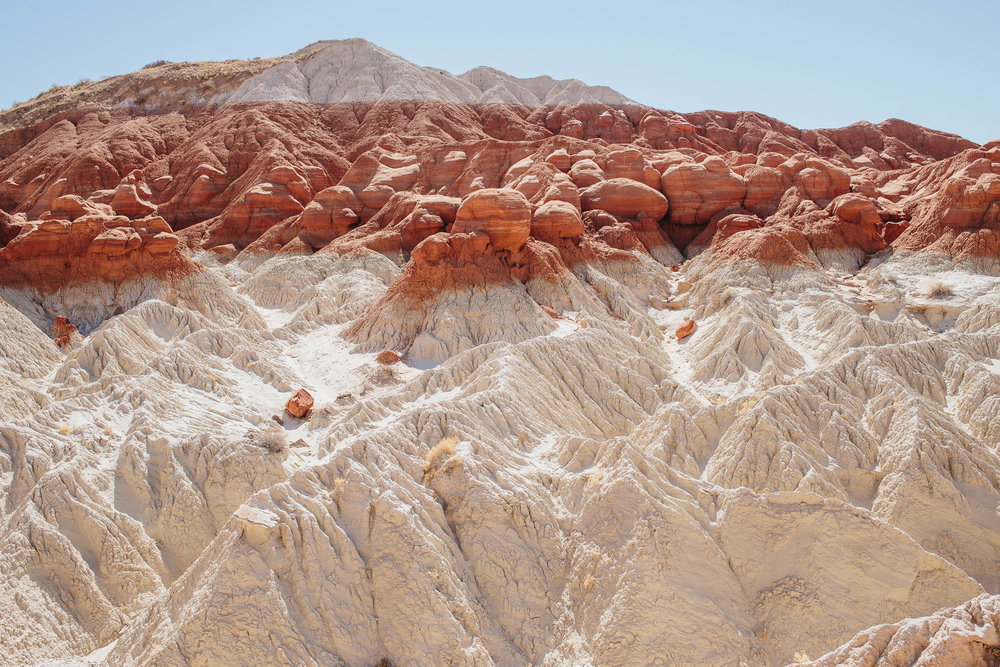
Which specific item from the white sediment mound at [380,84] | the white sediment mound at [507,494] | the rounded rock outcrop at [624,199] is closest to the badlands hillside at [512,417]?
the white sediment mound at [507,494]

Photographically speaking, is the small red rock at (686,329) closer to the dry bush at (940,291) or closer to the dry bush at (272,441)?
the dry bush at (940,291)

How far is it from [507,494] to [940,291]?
81.2 feet

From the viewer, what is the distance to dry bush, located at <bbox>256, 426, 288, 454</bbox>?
2039cm

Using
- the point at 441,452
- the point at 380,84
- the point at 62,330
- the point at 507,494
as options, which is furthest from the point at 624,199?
the point at 380,84

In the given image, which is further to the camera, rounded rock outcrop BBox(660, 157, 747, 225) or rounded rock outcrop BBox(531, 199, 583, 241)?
rounded rock outcrop BBox(660, 157, 747, 225)

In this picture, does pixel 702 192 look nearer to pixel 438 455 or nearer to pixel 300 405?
pixel 300 405

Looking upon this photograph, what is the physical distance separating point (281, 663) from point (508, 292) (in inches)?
797

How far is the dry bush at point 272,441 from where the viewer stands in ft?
66.9

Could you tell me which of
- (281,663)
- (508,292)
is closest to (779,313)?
(508,292)

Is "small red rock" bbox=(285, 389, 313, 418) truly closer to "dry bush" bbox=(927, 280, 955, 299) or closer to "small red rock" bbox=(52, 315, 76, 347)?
"small red rock" bbox=(52, 315, 76, 347)

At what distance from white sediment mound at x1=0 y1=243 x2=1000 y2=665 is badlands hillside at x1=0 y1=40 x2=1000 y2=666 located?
0.25ft

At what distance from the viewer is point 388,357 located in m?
27.7

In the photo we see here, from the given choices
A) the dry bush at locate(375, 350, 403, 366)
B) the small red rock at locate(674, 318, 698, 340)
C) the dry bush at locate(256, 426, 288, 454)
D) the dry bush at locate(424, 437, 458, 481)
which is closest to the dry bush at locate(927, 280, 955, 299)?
the small red rock at locate(674, 318, 698, 340)

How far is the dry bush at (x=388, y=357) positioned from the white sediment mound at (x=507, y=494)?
32 centimetres
